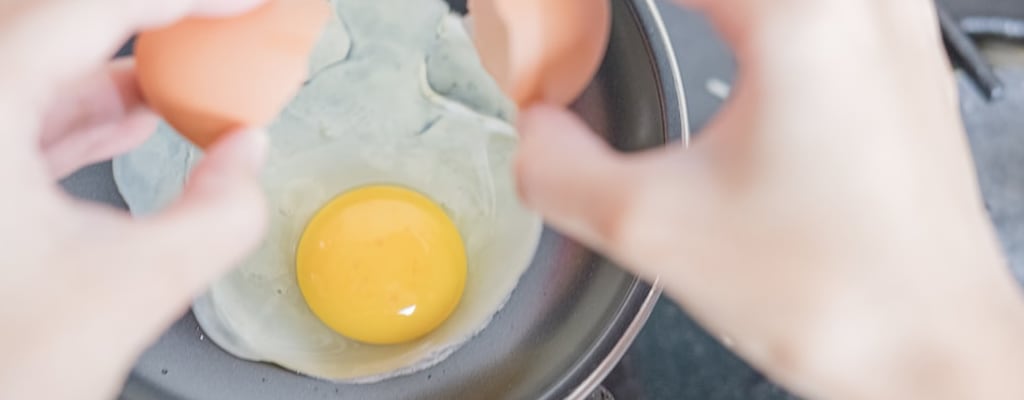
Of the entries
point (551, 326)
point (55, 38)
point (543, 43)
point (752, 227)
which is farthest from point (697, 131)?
point (55, 38)

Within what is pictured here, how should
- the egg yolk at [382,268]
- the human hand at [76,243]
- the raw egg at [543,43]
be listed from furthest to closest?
the egg yolk at [382,268] < the raw egg at [543,43] < the human hand at [76,243]

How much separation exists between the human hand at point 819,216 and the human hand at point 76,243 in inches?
6.7

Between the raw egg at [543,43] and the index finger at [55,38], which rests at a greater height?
the index finger at [55,38]

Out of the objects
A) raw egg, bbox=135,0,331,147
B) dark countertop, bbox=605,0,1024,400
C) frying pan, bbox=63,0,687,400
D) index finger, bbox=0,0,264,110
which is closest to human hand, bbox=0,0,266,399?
index finger, bbox=0,0,264,110

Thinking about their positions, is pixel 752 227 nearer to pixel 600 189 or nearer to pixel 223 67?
pixel 600 189

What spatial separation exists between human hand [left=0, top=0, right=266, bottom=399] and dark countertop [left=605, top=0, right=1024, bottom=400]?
0.56 meters

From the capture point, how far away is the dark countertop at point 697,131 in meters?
0.93

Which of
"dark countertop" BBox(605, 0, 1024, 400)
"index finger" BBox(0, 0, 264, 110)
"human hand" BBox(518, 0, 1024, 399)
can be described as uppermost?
"index finger" BBox(0, 0, 264, 110)

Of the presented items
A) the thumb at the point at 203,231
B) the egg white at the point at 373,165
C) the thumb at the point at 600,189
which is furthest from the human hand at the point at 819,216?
the egg white at the point at 373,165

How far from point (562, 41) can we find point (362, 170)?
1.17 feet

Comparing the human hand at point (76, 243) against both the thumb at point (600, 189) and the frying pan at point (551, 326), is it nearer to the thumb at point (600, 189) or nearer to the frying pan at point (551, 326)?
the thumb at point (600, 189)

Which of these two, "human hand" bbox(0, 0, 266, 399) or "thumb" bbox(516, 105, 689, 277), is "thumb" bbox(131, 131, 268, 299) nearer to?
"human hand" bbox(0, 0, 266, 399)

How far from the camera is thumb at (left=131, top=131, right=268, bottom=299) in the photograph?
0.43 metres

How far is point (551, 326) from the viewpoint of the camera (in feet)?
2.45
